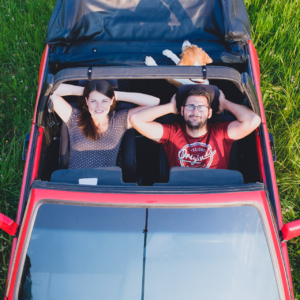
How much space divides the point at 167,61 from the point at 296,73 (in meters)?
1.80

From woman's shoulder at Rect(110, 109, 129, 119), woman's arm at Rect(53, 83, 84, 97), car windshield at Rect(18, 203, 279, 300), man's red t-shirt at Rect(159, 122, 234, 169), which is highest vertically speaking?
woman's arm at Rect(53, 83, 84, 97)

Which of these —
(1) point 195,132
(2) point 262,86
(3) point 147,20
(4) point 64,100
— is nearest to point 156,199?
(1) point 195,132

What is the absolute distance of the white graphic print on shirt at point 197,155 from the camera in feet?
8.54

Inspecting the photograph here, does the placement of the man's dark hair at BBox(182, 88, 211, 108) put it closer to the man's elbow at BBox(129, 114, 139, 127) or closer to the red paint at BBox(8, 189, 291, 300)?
the man's elbow at BBox(129, 114, 139, 127)

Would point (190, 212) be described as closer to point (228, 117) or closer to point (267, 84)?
point (228, 117)

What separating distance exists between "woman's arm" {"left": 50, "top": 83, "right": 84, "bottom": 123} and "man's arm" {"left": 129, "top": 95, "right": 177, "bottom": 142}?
62cm

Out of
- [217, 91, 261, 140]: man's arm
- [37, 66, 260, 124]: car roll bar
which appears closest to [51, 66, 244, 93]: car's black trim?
[37, 66, 260, 124]: car roll bar

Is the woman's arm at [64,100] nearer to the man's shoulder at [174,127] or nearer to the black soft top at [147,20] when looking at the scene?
the black soft top at [147,20]

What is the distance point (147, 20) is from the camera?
10.4 feet

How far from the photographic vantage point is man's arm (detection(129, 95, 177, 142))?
2.60m

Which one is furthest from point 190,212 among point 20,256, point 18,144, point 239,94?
point 18,144

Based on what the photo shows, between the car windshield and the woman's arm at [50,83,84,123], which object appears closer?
the car windshield

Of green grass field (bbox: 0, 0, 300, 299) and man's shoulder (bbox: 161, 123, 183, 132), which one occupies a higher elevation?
green grass field (bbox: 0, 0, 300, 299)

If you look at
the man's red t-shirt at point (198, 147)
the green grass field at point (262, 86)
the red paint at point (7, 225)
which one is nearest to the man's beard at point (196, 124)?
the man's red t-shirt at point (198, 147)
